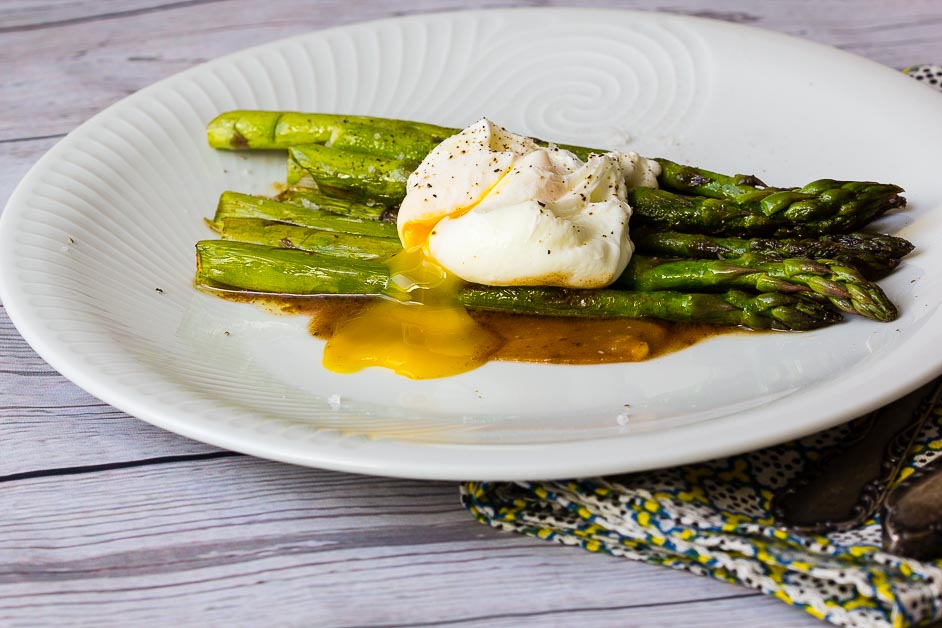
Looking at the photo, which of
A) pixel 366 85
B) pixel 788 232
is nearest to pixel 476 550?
pixel 788 232

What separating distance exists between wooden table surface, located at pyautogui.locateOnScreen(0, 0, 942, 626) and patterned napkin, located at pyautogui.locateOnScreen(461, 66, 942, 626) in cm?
8

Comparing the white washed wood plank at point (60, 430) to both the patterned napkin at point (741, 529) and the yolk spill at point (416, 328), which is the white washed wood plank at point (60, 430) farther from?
the patterned napkin at point (741, 529)

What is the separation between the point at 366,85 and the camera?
545cm

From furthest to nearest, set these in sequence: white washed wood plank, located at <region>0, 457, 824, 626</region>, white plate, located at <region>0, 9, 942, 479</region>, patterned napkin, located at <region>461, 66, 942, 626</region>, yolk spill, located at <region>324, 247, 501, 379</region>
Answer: yolk spill, located at <region>324, 247, 501, 379</region> < white plate, located at <region>0, 9, 942, 479</region> < white washed wood plank, located at <region>0, 457, 824, 626</region> < patterned napkin, located at <region>461, 66, 942, 626</region>

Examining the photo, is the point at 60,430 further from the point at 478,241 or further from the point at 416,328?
the point at 478,241

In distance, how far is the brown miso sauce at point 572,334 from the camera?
12.3ft

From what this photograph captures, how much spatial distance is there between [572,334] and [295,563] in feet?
4.56

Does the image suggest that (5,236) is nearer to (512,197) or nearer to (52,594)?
(52,594)

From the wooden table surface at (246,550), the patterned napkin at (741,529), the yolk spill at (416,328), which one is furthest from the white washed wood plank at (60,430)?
the patterned napkin at (741,529)

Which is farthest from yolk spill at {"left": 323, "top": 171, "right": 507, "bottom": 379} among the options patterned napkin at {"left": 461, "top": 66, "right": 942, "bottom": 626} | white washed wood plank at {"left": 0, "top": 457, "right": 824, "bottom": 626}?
patterned napkin at {"left": 461, "top": 66, "right": 942, "bottom": 626}

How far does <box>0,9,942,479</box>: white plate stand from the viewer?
3082 millimetres

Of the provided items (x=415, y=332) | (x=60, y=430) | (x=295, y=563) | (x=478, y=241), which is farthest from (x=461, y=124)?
(x=295, y=563)

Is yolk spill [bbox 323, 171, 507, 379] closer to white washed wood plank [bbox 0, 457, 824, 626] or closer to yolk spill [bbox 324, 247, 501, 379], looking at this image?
yolk spill [bbox 324, 247, 501, 379]

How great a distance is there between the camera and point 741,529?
292 centimetres
